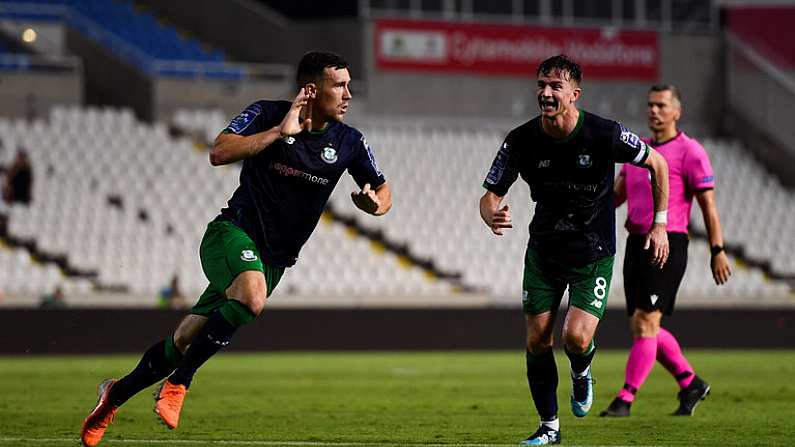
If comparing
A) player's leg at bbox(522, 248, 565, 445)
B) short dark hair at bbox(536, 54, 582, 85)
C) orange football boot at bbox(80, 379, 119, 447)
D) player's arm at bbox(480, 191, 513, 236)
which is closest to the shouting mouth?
short dark hair at bbox(536, 54, 582, 85)

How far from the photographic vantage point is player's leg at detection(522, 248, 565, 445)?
8.61 m

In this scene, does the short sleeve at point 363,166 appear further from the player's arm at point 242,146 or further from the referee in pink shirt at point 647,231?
the referee in pink shirt at point 647,231

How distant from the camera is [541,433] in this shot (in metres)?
8.59

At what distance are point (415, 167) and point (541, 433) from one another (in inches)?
807

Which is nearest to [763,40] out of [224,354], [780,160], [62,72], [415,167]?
[780,160]

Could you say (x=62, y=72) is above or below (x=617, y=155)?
below

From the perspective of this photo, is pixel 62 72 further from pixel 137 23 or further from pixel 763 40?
pixel 763 40

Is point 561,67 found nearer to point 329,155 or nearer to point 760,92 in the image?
point 329,155

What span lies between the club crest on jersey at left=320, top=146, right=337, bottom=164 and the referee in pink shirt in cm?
319

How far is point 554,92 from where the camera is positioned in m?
8.25

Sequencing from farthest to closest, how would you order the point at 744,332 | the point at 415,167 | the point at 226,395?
the point at 415,167
the point at 744,332
the point at 226,395

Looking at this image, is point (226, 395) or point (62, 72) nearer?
point (226, 395)

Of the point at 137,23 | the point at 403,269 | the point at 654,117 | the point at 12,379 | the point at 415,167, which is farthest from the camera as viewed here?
the point at 137,23

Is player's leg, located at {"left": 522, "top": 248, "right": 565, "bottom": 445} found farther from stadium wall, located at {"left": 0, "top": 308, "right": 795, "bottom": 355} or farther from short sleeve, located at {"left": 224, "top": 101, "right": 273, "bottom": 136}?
stadium wall, located at {"left": 0, "top": 308, "right": 795, "bottom": 355}
